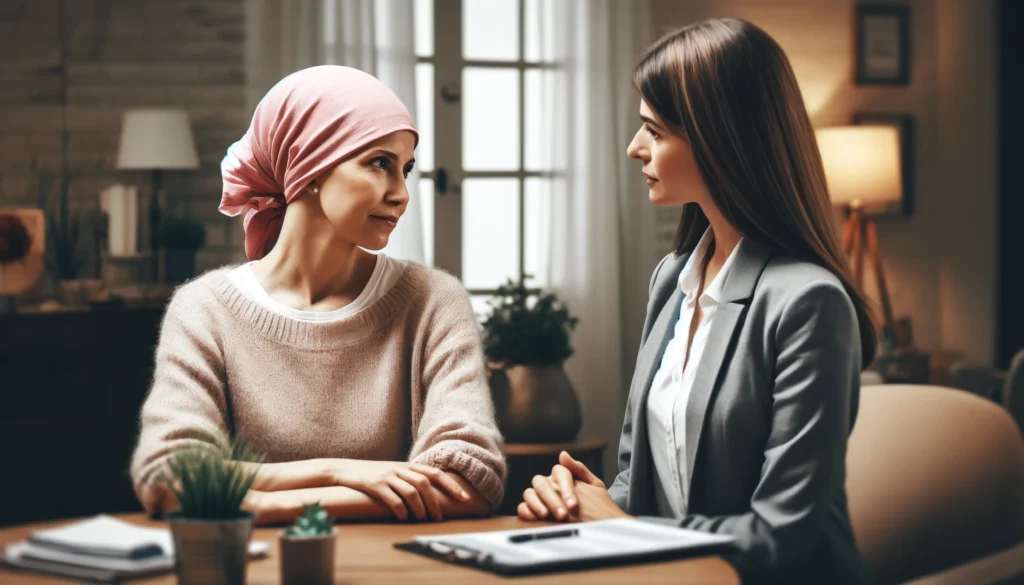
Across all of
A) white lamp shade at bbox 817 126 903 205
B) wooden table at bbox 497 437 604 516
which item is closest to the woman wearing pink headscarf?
wooden table at bbox 497 437 604 516

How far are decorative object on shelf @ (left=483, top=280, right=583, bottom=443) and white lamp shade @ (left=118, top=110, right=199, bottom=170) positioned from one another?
1320 millimetres

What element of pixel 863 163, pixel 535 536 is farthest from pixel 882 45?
pixel 535 536

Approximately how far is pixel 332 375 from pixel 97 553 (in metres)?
0.63

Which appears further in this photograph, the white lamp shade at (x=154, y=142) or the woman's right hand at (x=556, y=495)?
the white lamp shade at (x=154, y=142)

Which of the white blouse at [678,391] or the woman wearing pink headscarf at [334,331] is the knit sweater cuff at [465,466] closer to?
the woman wearing pink headscarf at [334,331]

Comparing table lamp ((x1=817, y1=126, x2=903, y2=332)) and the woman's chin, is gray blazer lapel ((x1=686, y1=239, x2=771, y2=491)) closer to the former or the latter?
the woman's chin

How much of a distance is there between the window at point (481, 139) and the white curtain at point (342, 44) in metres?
0.23

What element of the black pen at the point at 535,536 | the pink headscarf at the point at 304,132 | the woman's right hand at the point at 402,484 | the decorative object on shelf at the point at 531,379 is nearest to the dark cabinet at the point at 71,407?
the decorative object on shelf at the point at 531,379

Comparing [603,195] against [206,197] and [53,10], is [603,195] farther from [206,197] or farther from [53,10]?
[53,10]

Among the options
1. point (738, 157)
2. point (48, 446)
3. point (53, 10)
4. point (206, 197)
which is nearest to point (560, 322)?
point (206, 197)

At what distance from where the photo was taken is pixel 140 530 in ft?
4.19

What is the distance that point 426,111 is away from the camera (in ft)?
16.4

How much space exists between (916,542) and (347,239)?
3.25 ft

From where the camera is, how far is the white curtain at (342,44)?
15.2ft
